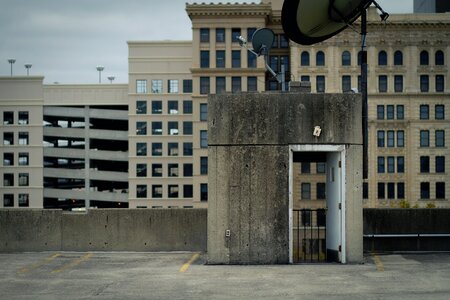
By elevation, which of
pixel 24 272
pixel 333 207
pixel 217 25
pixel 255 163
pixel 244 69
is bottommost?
pixel 24 272

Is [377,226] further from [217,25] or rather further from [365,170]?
[217,25]

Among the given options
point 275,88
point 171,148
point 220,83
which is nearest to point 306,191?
point 275,88

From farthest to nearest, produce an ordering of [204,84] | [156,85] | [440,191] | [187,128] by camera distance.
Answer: [187,128] < [156,85] < [204,84] < [440,191]

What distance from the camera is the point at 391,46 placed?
104 m

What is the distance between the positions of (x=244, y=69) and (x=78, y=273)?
9020 centimetres

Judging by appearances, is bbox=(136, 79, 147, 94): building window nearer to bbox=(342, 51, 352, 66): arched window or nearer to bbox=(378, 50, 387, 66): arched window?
bbox=(342, 51, 352, 66): arched window

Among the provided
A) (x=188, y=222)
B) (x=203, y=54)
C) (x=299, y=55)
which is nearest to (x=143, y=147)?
(x=203, y=54)

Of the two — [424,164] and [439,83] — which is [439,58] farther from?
[424,164]

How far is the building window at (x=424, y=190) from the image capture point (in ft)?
336

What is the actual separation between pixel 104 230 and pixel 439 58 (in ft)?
304

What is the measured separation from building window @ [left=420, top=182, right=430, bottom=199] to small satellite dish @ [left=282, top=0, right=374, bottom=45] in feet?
287

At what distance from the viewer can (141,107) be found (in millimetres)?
116000

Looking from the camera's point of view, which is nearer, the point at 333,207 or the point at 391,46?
the point at 333,207

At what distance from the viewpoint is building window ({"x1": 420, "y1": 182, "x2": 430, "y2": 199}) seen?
102m
